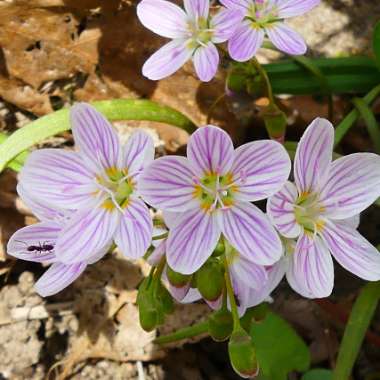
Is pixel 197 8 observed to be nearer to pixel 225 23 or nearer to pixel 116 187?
pixel 225 23

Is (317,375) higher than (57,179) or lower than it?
lower

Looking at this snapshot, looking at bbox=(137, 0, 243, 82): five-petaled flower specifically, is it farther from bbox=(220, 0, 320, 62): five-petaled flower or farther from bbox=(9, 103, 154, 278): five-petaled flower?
bbox=(9, 103, 154, 278): five-petaled flower

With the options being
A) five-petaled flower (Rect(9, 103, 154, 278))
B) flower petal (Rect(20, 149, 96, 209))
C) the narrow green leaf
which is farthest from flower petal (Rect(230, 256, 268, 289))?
the narrow green leaf

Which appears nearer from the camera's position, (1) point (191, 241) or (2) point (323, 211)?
(1) point (191, 241)

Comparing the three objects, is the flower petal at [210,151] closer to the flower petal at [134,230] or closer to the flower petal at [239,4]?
the flower petal at [134,230]

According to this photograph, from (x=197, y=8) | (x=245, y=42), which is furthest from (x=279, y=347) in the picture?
(x=197, y=8)

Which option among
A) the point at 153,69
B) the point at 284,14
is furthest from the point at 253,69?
the point at 153,69
